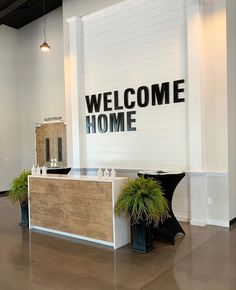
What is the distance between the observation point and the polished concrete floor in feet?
9.66

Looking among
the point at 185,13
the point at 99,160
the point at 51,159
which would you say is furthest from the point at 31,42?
the point at 185,13

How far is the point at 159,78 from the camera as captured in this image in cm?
560

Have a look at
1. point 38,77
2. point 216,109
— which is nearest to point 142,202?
point 216,109

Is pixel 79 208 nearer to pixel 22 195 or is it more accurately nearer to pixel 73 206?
pixel 73 206

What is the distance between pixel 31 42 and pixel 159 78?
17.2ft

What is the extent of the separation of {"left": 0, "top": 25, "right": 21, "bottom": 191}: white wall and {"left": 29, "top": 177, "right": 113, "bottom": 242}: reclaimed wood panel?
4.28 meters

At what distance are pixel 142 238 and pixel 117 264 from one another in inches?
22.0

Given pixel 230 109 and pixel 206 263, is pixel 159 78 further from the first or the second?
pixel 206 263

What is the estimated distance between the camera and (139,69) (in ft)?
19.3

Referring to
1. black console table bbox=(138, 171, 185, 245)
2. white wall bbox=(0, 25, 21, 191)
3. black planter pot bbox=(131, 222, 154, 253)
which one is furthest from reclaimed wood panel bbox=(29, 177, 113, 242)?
white wall bbox=(0, 25, 21, 191)

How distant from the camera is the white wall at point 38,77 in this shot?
8336 mm

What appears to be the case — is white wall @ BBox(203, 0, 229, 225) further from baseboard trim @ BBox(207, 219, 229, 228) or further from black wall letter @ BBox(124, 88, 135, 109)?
black wall letter @ BBox(124, 88, 135, 109)

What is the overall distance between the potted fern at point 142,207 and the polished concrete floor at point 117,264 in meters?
0.19

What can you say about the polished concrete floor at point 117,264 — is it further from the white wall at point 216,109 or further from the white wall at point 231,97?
the white wall at point 231,97
